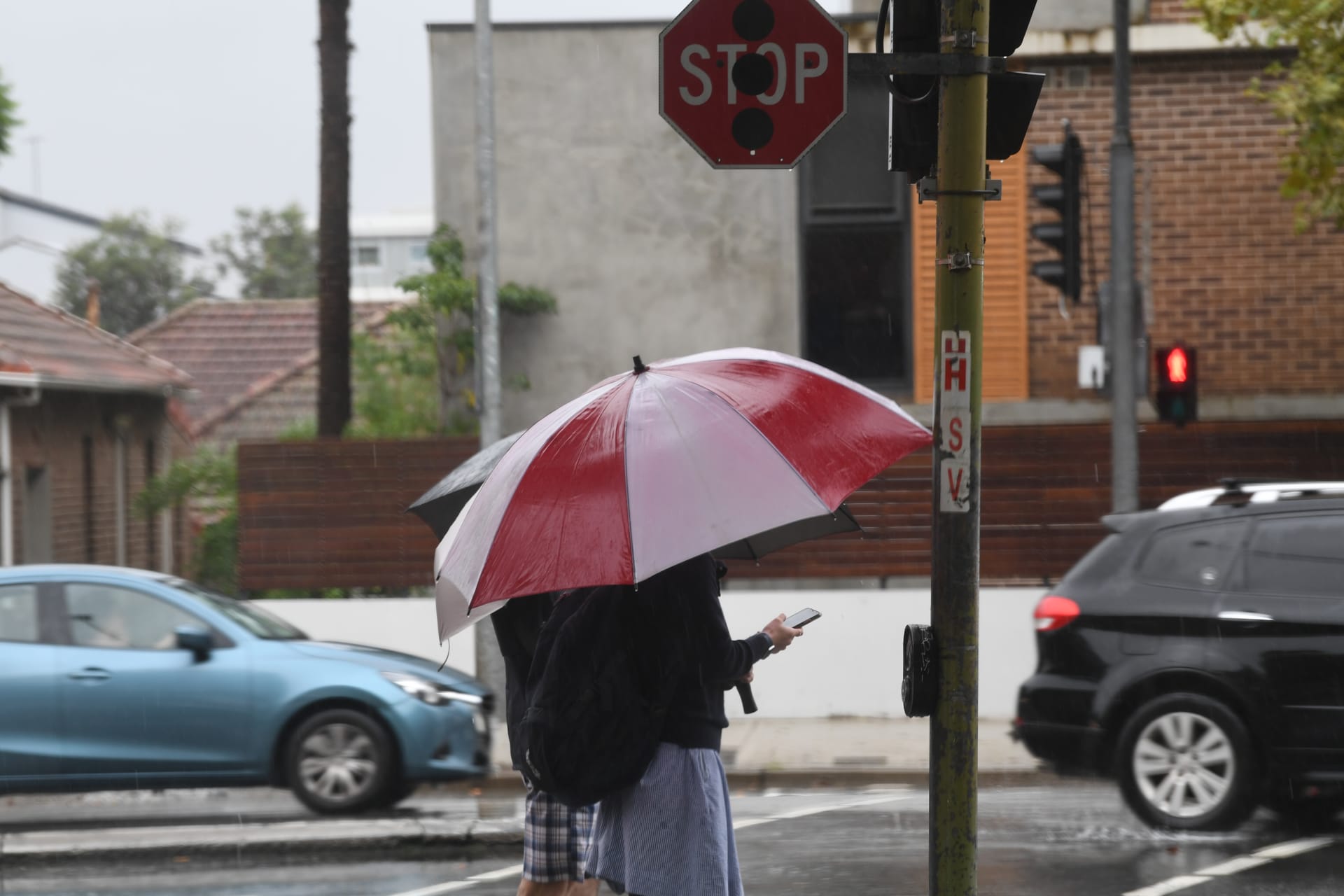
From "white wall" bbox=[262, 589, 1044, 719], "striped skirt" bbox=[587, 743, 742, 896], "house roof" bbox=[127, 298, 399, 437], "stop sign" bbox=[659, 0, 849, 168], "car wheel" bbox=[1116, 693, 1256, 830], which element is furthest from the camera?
"house roof" bbox=[127, 298, 399, 437]

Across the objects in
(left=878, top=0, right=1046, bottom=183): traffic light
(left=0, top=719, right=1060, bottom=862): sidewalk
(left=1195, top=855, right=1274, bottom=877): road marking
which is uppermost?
(left=878, top=0, right=1046, bottom=183): traffic light

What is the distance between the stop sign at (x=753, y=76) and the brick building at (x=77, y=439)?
533 inches

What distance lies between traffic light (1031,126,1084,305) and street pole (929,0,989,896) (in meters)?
6.88

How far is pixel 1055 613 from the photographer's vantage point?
839 centimetres

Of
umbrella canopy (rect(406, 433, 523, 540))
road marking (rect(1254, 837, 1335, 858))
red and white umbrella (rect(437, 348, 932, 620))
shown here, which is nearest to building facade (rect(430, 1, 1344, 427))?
road marking (rect(1254, 837, 1335, 858))

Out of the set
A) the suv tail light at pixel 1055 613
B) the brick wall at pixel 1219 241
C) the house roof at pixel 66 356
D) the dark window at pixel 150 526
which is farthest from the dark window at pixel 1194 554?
the dark window at pixel 150 526

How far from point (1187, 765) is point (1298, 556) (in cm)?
119

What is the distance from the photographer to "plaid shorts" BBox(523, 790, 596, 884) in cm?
485

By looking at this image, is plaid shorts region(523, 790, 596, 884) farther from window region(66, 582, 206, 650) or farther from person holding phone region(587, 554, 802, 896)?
window region(66, 582, 206, 650)

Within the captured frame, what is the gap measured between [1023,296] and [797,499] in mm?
11268

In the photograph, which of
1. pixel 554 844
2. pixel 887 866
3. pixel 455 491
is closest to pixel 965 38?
pixel 455 491

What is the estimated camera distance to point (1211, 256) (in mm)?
14500

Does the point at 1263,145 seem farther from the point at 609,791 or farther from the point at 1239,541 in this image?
the point at 609,791

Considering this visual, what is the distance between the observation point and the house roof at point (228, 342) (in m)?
30.7
